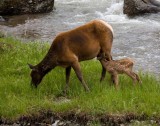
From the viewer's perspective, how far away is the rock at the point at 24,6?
21.2 meters

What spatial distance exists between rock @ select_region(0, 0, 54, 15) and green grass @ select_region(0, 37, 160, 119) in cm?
985

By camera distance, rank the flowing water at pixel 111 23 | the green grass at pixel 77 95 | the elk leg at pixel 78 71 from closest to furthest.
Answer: the green grass at pixel 77 95 < the elk leg at pixel 78 71 < the flowing water at pixel 111 23

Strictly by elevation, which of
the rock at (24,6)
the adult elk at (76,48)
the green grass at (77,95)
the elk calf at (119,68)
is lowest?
the rock at (24,6)

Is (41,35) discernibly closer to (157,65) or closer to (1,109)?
(157,65)

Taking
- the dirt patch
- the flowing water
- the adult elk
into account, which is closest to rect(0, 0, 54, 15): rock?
the flowing water

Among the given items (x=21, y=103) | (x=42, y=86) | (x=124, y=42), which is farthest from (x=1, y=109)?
(x=124, y=42)

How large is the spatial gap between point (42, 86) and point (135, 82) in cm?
211

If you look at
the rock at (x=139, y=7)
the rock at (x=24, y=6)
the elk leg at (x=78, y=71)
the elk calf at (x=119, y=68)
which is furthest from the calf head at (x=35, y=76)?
the rock at (x=24, y=6)

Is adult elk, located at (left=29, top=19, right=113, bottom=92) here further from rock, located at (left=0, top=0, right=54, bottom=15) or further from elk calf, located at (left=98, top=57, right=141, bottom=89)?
rock, located at (left=0, top=0, right=54, bottom=15)

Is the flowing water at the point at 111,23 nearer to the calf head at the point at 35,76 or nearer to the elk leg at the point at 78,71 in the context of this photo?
the elk leg at the point at 78,71

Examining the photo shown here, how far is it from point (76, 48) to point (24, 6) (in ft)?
40.0

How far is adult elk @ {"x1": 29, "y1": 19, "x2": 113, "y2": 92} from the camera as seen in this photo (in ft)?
31.8

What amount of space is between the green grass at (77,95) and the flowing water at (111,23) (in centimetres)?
283

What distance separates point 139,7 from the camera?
800 inches
